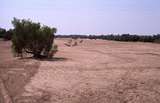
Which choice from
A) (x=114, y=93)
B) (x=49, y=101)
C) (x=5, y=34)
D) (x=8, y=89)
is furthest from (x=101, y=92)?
(x=5, y=34)

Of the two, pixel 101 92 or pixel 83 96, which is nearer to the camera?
pixel 83 96

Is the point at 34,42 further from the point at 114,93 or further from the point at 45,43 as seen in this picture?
the point at 114,93

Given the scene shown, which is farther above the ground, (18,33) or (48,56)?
(18,33)

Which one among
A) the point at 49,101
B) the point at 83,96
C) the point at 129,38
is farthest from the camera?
the point at 129,38

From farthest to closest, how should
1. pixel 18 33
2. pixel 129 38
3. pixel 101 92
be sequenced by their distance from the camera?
pixel 129 38, pixel 18 33, pixel 101 92

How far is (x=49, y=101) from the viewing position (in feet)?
38.2

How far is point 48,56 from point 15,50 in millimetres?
3465

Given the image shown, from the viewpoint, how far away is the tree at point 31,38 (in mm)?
33656

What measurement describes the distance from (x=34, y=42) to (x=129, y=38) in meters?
89.0

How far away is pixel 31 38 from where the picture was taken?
33.8 metres

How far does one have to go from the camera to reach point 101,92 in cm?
1352

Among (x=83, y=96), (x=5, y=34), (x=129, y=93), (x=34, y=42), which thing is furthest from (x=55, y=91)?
(x=5, y=34)

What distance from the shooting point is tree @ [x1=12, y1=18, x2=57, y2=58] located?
1325 inches

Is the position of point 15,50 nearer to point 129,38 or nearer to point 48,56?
point 48,56
